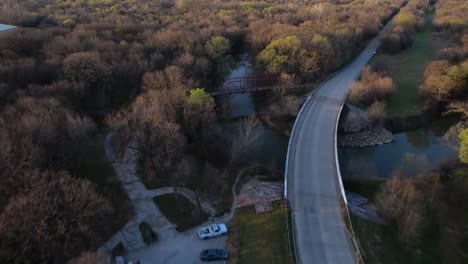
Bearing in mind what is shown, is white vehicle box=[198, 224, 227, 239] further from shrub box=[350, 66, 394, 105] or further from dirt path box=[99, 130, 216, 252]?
shrub box=[350, 66, 394, 105]

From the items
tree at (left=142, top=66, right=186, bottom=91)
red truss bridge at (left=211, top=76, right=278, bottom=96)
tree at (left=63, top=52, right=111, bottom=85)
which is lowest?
red truss bridge at (left=211, top=76, right=278, bottom=96)

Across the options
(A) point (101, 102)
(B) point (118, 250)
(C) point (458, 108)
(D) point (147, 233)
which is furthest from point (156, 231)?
(C) point (458, 108)

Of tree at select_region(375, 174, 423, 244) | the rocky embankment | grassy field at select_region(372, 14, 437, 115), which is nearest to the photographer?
tree at select_region(375, 174, 423, 244)

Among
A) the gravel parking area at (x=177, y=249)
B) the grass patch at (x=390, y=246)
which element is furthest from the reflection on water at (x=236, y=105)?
the grass patch at (x=390, y=246)

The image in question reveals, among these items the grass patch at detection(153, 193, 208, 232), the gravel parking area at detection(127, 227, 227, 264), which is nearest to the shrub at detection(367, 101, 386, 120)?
the grass patch at detection(153, 193, 208, 232)

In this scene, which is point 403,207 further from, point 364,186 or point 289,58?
point 289,58

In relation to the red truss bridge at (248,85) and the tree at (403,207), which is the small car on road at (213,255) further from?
the red truss bridge at (248,85)
